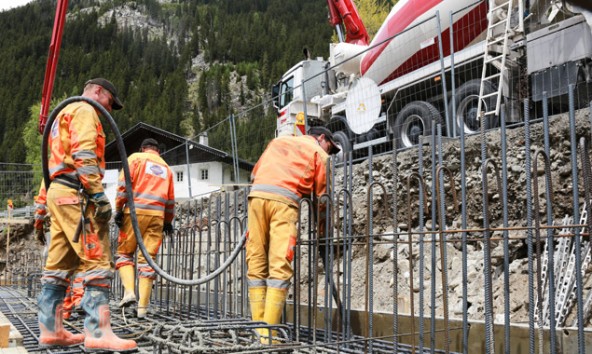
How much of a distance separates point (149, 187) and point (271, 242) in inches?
69.6

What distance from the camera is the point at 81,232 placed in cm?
371

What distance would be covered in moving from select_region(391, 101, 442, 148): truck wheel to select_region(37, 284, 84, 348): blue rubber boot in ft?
18.6

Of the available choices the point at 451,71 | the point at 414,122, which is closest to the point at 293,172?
the point at 451,71

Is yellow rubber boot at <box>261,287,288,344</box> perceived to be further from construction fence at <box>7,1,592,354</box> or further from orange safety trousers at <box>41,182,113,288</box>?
orange safety trousers at <box>41,182,113,288</box>

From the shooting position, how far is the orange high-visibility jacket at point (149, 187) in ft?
17.8

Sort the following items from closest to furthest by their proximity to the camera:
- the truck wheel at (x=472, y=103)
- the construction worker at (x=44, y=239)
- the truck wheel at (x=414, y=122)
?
the construction worker at (x=44, y=239)
the truck wheel at (x=472, y=103)
the truck wheel at (x=414, y=122)

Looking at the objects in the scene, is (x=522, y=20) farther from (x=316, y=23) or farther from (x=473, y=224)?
(x=316, y=23)

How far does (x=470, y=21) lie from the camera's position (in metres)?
8.01

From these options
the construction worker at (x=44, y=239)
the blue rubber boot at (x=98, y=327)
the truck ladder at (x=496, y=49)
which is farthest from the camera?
the truck ladder at (x=496, y=49)

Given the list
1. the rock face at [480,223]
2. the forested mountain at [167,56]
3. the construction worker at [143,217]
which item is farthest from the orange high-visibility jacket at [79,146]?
the forested mountain at [167,56]

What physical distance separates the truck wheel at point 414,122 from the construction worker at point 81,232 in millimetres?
5465

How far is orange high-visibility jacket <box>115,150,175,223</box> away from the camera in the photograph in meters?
5.44

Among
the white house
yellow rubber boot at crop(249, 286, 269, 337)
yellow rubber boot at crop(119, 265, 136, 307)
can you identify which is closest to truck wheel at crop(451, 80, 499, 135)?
yellow rubber boot at crop(249, 286, 269, 337)

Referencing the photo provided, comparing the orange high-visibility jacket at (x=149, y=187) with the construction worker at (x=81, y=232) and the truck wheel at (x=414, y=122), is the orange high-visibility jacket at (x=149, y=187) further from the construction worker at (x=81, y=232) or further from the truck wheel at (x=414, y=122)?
the truck wheel at (x=414, y=122)
